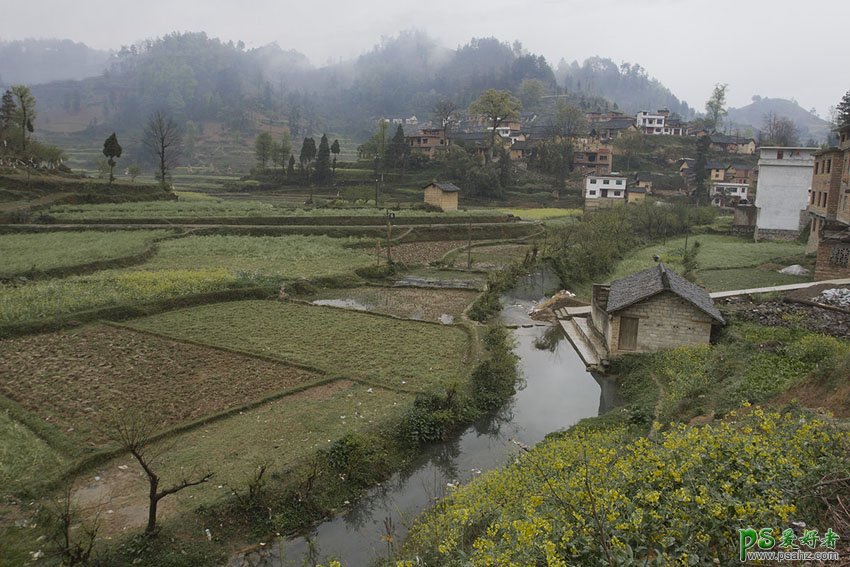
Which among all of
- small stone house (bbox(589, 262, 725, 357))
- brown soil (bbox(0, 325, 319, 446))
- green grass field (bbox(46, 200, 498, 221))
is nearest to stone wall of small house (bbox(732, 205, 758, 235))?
green grass field (bbox(46, 200, 498, 221))

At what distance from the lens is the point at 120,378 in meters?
15.3

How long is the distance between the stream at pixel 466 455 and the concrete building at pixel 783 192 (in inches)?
1204

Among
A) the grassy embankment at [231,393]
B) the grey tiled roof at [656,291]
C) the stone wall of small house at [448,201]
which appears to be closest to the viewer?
the grassy embankment at [231,393]

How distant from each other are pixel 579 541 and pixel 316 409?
943 centimetres

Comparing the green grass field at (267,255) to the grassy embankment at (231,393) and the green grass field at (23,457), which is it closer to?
the grassy embankment at (231,393)

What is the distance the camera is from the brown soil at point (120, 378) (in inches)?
527

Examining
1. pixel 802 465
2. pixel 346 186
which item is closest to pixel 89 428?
pixel 802 465

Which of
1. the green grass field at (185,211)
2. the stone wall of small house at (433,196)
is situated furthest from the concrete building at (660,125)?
the green grass field at (185,211)

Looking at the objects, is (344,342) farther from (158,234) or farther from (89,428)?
(158,234)

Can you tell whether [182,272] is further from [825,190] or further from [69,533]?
[825,190]

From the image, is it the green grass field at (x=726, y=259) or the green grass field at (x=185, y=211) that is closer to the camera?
the green grass field at (x=726, y=259)

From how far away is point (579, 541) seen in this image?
18.8 ft

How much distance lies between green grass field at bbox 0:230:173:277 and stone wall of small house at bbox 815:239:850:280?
34069 mm

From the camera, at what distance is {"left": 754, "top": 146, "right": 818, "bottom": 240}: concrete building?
143ft
